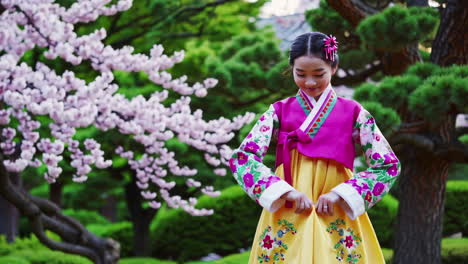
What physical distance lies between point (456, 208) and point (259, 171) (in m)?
7.22

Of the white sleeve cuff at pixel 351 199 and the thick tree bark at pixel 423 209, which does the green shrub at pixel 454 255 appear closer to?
the thick tree bark at pixel 423 209

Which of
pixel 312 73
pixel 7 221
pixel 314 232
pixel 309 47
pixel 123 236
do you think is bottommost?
pixel 123 236

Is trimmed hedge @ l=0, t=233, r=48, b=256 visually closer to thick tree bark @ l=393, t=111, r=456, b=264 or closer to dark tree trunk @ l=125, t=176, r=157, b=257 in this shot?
dark tree trunk @ l=125, t=176, r=157, b=257

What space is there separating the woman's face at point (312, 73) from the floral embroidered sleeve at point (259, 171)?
20 cm

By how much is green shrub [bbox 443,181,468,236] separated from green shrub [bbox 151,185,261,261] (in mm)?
2710

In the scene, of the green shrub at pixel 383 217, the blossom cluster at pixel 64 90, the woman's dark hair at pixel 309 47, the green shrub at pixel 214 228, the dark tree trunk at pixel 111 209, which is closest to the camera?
the woman's dark hair at pixel 309 47

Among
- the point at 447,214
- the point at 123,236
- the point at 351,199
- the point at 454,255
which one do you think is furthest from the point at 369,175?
the point at 123,236

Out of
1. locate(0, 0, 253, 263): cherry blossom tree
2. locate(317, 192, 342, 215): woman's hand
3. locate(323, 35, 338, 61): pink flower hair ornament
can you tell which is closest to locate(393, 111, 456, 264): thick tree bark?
locate(0, 0, 253, 263): cherry blossom tree

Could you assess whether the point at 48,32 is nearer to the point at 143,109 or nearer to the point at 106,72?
the point at 106,72

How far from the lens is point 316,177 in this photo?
266 centimetres

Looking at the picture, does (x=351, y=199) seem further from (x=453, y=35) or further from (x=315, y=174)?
(x=453, y=35)

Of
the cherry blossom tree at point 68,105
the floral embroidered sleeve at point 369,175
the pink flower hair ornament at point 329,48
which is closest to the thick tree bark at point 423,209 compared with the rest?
the cherry blossom tree at point 68,105

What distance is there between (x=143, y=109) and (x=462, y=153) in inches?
117

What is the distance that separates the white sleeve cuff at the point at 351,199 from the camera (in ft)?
8.23
